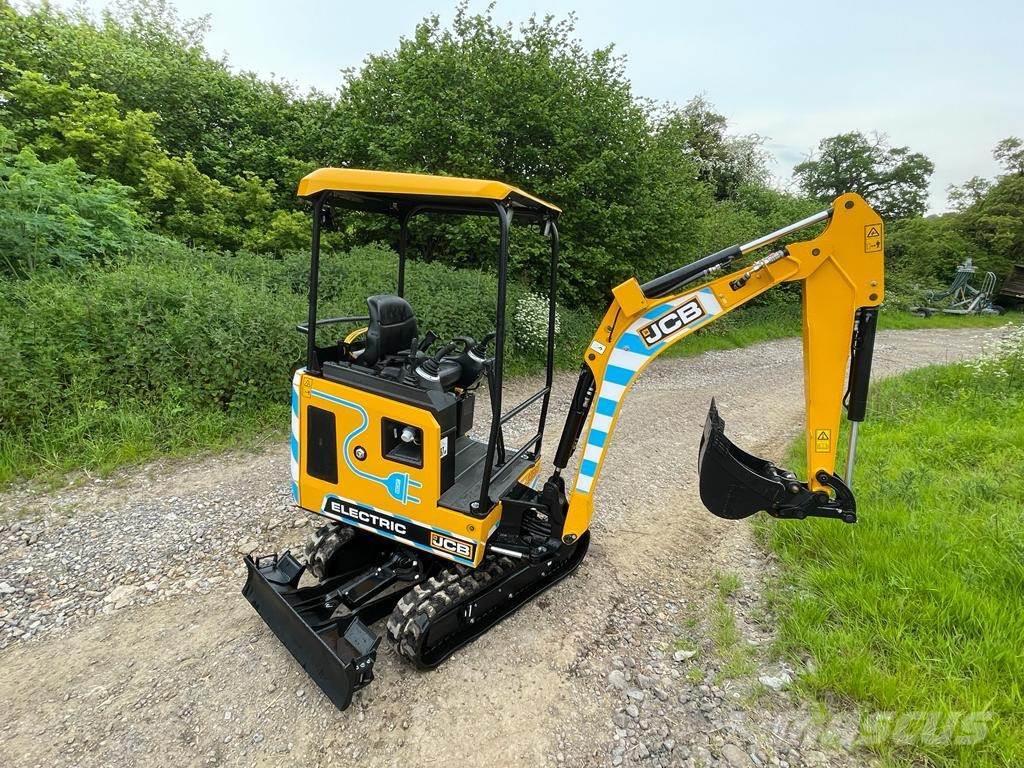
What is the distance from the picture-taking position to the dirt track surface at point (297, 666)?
8.21ft

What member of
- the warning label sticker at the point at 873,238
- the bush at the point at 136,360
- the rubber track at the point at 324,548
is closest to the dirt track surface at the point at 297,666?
the rubber track at the point at 324,548

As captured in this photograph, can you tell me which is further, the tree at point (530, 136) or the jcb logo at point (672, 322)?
the tree at point (530, 136)

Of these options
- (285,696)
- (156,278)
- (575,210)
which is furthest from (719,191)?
(285,696)

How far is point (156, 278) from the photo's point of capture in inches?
238

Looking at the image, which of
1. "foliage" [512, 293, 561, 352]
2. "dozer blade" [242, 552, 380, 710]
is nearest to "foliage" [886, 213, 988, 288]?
"foliage" [512, 293, 561, 352]

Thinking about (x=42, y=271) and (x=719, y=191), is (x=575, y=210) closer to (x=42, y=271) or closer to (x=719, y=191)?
(x=42, y=271)

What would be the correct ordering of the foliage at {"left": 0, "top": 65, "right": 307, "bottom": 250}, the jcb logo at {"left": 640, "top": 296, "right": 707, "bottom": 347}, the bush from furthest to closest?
1. the foliage at {"left": 0, "top": 65, "right": 307, "bottom": 250}
2. the bush
3. the jcb logo at {"left": 640, "top": 296, "right": 707, "bottom": 347}

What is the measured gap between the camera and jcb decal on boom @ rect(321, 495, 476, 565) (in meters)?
3.08

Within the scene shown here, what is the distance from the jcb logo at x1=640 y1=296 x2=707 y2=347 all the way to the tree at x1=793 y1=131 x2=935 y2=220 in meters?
40.1

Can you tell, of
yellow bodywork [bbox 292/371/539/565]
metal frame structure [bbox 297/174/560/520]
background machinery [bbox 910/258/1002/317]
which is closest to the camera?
metal frame structure [bbox 297/174/560/520]

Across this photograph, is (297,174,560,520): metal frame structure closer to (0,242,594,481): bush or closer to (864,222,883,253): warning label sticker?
(864,222,883,253): warning label sticker

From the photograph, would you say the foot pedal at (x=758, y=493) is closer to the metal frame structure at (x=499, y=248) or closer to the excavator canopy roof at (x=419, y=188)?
the metal frame structure at (x=499, y=248)

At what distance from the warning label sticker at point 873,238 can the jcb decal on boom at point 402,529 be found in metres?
2.70

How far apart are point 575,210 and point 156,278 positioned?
7564 mm
